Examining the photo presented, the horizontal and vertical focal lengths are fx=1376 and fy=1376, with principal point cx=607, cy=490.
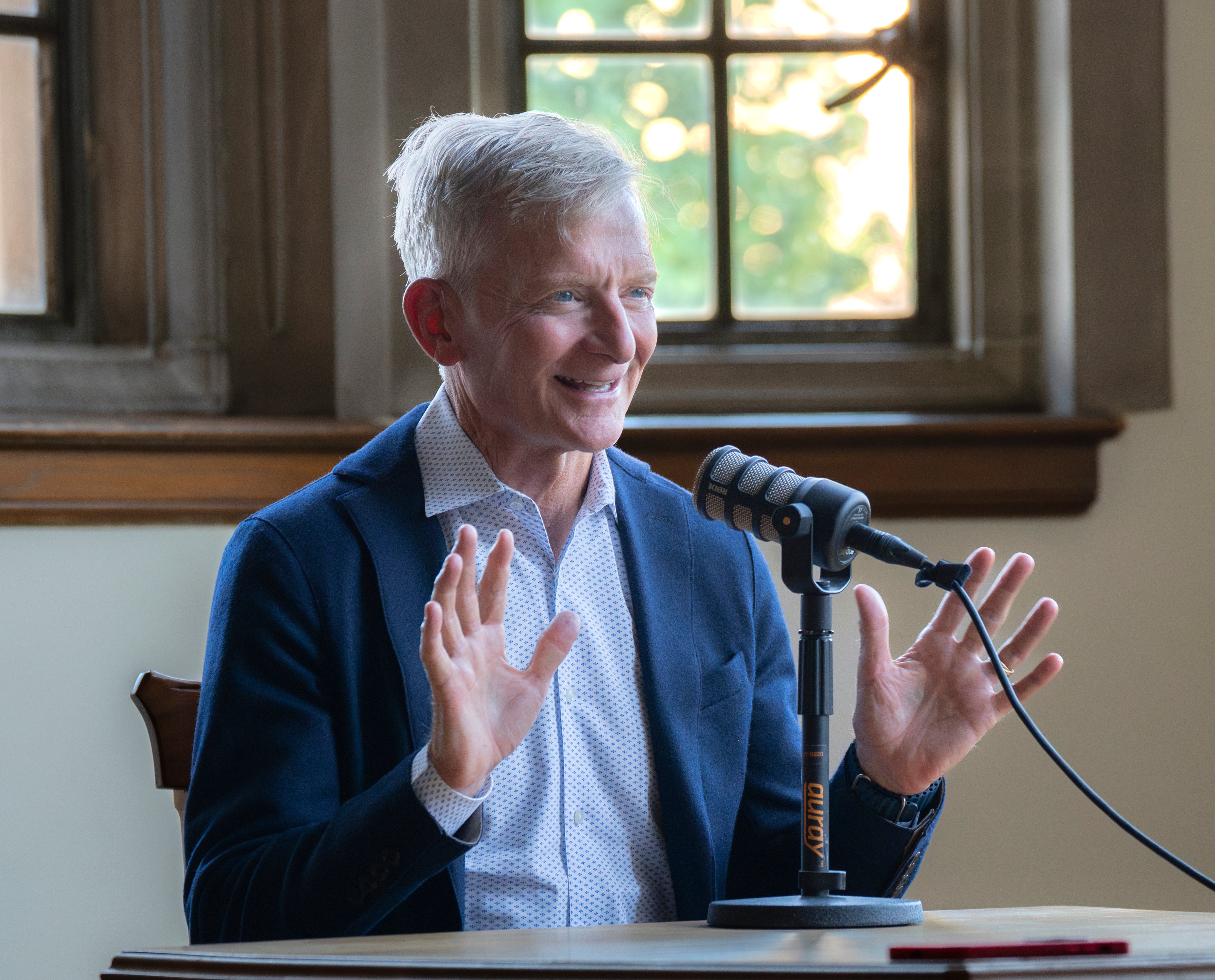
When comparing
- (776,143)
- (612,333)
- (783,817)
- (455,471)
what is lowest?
(783,817)

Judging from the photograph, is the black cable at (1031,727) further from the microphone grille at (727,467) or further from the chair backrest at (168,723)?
the chair backrest at (168,723)

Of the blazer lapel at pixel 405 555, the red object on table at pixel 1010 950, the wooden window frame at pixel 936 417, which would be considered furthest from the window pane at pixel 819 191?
the red object on table at pixel 1010 950

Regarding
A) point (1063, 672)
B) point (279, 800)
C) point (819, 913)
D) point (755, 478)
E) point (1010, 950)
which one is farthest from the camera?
→ point (1063, 672)

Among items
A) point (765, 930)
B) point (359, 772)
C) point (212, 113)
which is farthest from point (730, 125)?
point (765, 930)

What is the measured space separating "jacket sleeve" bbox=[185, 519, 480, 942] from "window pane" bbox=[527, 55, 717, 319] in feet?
4.15

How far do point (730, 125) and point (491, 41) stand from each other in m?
0.47

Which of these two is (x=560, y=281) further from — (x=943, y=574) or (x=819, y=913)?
(x=819, y=913)

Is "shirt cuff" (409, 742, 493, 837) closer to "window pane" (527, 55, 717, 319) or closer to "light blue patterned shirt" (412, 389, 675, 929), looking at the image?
"light blue patterned shirt" (412, 389, 675, 929)

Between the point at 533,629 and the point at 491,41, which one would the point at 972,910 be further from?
the point at 491,41

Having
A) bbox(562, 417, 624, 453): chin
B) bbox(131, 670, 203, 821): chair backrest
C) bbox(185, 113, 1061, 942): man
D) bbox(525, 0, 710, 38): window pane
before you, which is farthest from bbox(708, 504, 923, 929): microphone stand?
bbox(525, 0, 710, 38): window pane

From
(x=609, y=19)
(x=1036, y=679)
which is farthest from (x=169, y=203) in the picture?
(x=1036, y=679)

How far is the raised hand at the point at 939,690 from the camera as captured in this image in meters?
1.32

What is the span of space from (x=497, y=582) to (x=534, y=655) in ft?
0.24

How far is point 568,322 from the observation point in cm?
150
